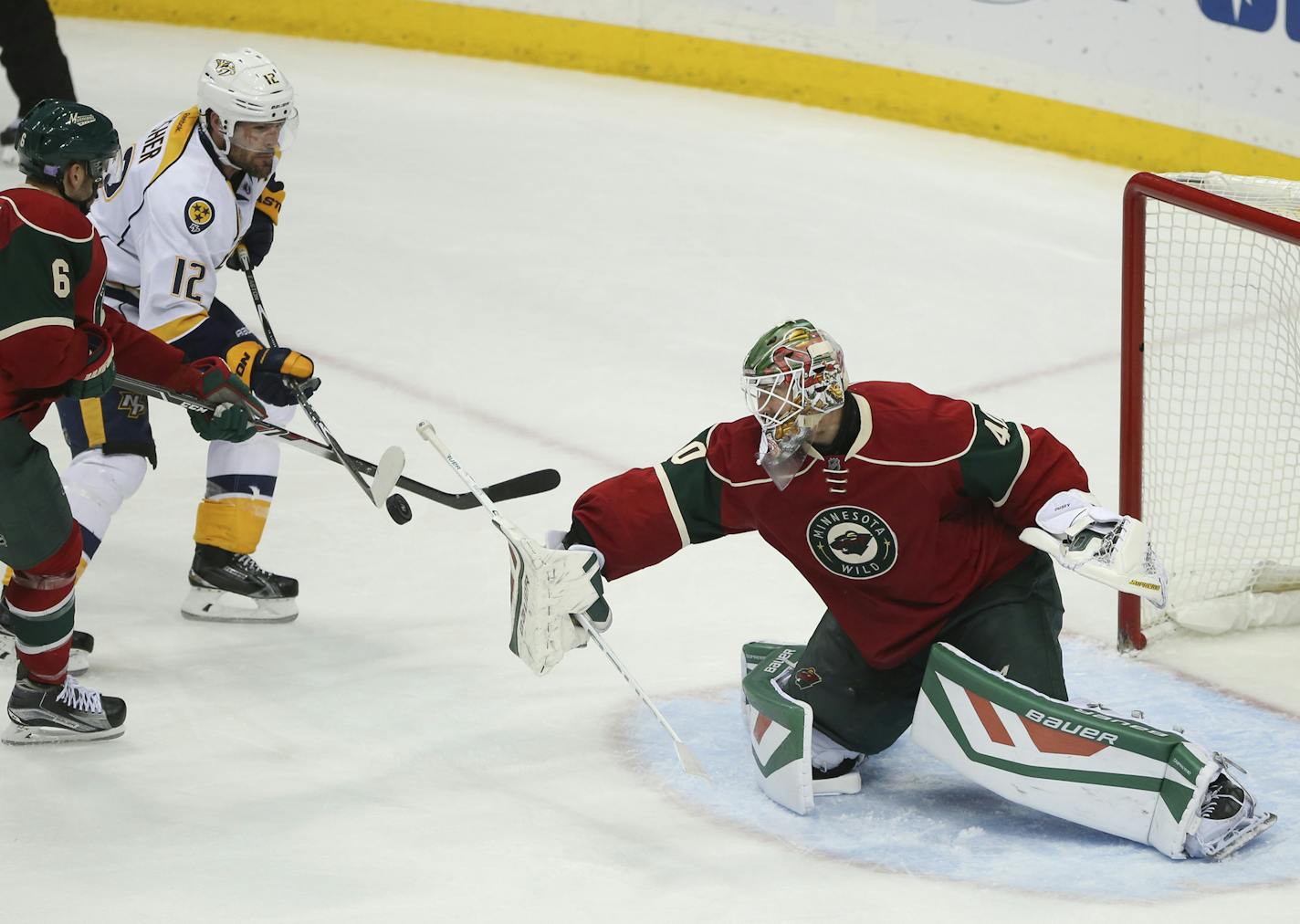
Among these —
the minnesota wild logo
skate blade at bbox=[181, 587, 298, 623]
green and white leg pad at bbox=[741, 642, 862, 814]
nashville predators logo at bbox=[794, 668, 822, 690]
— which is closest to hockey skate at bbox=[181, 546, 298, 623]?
skate blade at bbox=[181, 587, 298, 623]

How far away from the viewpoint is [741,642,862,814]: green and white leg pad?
2.85 meters

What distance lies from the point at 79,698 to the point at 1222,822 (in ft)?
6.28

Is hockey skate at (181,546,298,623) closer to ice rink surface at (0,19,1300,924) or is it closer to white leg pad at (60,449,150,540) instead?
ice rink surface at (0,19,1300,924)

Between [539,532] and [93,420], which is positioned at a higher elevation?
[93,420]

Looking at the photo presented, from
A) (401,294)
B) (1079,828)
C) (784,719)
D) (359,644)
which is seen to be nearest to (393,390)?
(401,294)

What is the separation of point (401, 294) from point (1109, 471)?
7.68 ft

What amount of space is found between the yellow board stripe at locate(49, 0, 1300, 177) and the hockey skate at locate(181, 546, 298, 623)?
3.95 metres

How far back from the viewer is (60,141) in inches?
115

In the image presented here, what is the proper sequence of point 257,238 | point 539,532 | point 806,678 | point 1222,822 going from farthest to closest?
point 539,532 → point 257,238 → point 806,678 → point 1222,822

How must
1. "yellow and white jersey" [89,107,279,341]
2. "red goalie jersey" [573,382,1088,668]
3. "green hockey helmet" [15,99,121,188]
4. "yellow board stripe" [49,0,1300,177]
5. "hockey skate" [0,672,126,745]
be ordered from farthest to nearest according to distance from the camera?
1. "yellow board stripe" [49,0,1300,177]
2. "yellow and white jersey" [89,107,279,341]
3. "hockey skate" [0,672,126,745]
4. "green hockey helmet" [15,99,121,188]
5. "red goalie jersey" [573,382,1088,668]

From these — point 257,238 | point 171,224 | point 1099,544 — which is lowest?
point 1099,544

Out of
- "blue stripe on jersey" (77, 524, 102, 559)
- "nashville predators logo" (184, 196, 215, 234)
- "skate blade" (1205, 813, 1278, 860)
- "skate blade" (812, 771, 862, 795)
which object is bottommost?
"skate blade" (812, 771, 862, 795)

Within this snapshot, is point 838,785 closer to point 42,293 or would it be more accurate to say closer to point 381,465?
point 381,465

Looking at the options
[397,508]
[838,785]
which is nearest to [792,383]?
[838,785]
